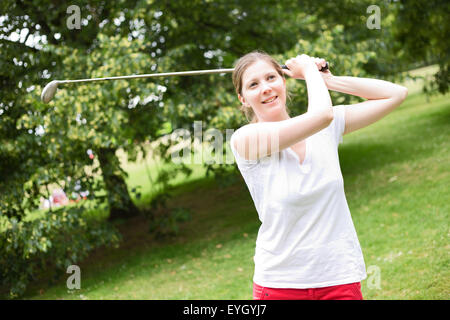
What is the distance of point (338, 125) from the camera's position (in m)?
2.18

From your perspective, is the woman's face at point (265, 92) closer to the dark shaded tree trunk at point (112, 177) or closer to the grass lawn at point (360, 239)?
the grass lawn at point (360, 239)

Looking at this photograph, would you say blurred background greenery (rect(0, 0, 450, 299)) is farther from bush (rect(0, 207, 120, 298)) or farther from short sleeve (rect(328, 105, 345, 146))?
short sleeve (rect(328, 105, 345, 146))

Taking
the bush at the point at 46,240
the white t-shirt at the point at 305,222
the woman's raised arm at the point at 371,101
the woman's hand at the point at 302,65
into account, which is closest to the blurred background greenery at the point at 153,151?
the bush at the point at 46,240

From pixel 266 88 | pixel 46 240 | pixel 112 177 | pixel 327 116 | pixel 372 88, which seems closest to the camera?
pixel 327 116

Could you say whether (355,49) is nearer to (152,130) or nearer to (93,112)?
(152,130)

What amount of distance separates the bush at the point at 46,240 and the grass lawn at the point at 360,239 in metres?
0.44

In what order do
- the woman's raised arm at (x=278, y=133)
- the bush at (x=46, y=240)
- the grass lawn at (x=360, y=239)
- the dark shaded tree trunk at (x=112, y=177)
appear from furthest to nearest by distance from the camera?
the dark shaded tree trunk at (x=112, y=177), the bush at (x=46, y=240), the grass lawn at (x=360, y=239), the woman's raised arm at (x=278, y=133)

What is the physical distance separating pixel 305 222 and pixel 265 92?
558 millimetres

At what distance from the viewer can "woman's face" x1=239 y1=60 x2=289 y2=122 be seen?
6.98 feet

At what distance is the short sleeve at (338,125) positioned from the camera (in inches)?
84.7

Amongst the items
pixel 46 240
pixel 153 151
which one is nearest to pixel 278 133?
pixel 46 240

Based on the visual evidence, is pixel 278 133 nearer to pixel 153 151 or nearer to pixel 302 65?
pixel 302 65

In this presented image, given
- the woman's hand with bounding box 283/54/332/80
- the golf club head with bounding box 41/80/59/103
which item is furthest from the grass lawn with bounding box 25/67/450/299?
the golf club head with bounding box 41/80/59/103

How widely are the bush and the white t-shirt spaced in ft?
17.7
